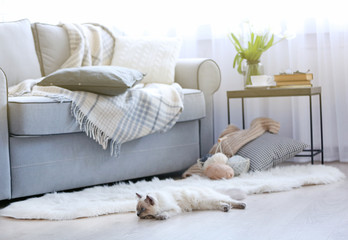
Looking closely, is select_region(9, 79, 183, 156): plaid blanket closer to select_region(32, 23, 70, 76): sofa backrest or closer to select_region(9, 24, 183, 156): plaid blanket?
select_region(9, 24, 183, 156): plaid blanket

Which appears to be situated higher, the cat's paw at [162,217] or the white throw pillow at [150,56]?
the white throw pillow at [150,56]

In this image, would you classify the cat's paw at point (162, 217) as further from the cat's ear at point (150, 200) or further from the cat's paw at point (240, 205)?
the cat's paw at point (240, 205)

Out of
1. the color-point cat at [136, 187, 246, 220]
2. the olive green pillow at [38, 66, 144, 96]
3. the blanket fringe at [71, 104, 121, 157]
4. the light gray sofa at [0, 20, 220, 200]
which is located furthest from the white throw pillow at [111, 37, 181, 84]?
the color-point cat at [136, 187, 246, 220]

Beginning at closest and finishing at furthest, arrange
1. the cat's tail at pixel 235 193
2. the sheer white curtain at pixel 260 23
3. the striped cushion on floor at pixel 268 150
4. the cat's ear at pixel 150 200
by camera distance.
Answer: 1. the cat's ear at pixel 150 200
2. the cat's tail at pixel 235 193
3. the striped cushion on floor at pixel 268 150
4. the sheer white curtain at pixel 260 23

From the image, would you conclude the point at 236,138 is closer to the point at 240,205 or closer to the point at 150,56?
the point at 150,56

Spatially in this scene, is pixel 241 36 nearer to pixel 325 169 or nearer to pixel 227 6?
pixel 227 6

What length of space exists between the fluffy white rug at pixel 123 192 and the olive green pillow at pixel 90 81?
0.43 meters

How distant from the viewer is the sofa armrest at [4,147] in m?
2.09

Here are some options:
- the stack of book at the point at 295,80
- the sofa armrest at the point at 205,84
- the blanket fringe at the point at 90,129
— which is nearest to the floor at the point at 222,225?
the blanket fringe at the point at 90,129

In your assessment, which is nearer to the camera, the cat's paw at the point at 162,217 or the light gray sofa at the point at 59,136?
the cat's paw at the point at 162,217

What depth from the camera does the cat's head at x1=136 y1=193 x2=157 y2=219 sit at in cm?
179

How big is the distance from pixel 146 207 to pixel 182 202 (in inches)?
7.1

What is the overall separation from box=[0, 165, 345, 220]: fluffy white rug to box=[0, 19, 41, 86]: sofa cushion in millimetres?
795

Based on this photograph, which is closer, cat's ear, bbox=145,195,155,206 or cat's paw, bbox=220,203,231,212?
cat's ear, bbox=145,195,155,206
